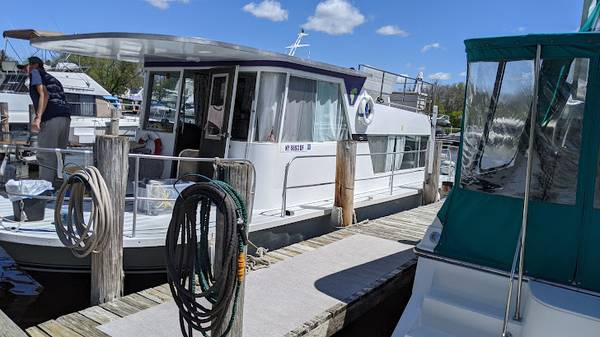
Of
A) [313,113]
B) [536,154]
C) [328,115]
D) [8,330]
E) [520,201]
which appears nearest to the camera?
[8,330]

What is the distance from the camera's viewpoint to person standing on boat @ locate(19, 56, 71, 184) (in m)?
6.08

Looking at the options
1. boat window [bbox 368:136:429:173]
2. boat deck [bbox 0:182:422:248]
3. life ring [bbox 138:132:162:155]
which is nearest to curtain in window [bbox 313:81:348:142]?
boat window [bbox 368:136:429:173]

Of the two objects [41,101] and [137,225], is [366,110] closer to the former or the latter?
[137,225]

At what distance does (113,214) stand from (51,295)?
1980 millimetres

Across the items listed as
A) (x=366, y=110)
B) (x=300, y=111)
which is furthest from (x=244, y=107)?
(x=366, y=110)

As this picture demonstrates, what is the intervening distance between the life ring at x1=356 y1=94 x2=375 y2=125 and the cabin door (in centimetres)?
248

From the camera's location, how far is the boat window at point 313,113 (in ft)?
22.6

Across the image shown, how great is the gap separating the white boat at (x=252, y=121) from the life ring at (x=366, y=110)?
0.7 inches

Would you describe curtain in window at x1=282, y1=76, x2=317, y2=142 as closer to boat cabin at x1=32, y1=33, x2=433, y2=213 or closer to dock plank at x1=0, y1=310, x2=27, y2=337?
boat cabin at x1=32, y1=33, x2=433, y2=213

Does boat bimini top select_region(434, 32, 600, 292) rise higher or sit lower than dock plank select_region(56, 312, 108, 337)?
higher

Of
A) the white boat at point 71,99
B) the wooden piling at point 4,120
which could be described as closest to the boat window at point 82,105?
the white boat at point 71,99

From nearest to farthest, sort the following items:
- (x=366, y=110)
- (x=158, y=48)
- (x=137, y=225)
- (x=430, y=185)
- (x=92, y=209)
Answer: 1. (x=92, y=209)
2. (x=137, y=225)
3. (x=158, y=48)
4. (x=366, y=110)
5. (x=430, y=185)

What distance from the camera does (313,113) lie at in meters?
7.33

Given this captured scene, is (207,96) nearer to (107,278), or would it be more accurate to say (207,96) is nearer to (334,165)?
(334,165)
